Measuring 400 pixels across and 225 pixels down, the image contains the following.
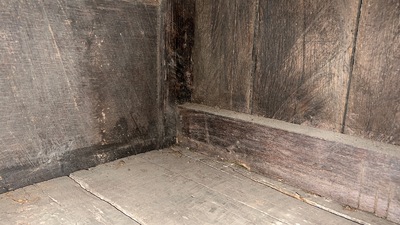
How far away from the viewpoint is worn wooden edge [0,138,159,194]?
94 cm

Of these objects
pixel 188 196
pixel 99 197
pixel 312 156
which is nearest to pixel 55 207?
pixel 99 197

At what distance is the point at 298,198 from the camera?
93 centimetres

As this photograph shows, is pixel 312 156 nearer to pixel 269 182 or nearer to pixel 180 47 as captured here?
pixel 269 182

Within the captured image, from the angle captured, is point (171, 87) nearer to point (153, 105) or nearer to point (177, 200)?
point (153, 105)

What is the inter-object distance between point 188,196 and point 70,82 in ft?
1.85

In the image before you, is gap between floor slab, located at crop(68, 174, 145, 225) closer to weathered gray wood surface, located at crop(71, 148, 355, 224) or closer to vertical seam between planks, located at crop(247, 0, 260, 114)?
weathered gray wood surface, located at crop(71, 148, 355, 224)

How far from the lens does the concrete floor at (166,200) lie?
80cm

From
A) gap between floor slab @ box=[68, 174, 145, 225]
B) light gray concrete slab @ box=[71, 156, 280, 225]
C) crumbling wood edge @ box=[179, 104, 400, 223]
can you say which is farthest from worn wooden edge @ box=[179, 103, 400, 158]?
gap between floor slab @ box=[68, 174, 145, 225]

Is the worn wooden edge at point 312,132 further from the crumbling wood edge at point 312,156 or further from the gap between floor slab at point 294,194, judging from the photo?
the gap between floor slab at point 294,194

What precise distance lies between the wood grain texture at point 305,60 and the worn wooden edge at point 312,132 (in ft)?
0.09

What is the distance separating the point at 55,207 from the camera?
0.84 meters

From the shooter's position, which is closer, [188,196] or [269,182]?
[188,196]

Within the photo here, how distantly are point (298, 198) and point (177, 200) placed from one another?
1.25ft

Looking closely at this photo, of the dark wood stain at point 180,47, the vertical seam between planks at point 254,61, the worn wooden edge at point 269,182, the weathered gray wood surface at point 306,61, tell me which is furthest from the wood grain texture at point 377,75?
the dark wood stain at point 180,47
